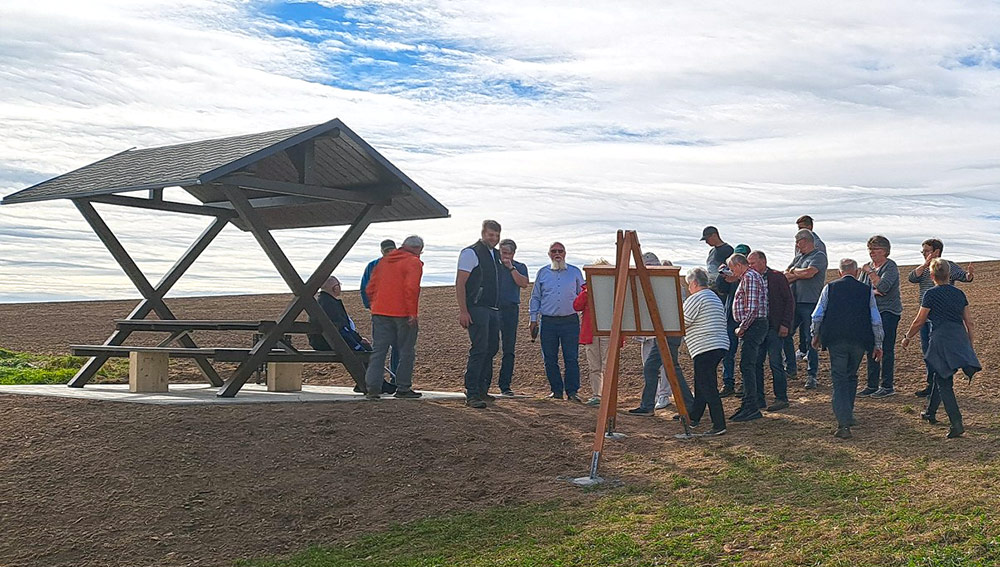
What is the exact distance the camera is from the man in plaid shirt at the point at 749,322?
1082 centimetres

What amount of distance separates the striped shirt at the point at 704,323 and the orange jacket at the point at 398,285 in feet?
10.1

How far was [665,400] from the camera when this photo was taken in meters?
12.5

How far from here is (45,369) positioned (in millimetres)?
15539

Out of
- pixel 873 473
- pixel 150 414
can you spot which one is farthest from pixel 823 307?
pixel 150 414

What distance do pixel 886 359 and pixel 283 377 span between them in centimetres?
733

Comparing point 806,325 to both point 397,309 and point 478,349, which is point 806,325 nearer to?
point 478,349

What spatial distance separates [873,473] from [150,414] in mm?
6656

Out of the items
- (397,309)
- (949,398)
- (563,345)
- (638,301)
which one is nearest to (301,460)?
(397,309)

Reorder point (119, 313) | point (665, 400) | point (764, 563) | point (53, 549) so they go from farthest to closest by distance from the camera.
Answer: point (119, 313) → point (665, 400) → point (53, 549) → point (764, 563)

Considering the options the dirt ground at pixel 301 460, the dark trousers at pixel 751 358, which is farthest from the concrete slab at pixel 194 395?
the dark trousers at pixel 751 358

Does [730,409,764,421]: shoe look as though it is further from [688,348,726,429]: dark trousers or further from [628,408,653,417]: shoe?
[628,408,653,417]: shoe

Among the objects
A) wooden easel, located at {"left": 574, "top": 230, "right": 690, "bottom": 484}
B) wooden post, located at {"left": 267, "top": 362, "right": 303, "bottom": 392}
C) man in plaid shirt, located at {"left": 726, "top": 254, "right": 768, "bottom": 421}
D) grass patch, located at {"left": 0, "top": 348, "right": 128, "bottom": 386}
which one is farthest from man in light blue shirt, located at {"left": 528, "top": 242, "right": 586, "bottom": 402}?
grass patch, located at {"left": 0, "top": 348, "right": 128, "bottom": 386}

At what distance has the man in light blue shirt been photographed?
12.7 metres

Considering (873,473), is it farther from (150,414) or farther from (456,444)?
(150,414)
